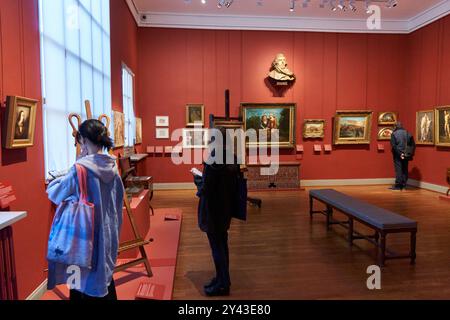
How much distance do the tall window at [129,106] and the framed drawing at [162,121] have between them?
5.15ft

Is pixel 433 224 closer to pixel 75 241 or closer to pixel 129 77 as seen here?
pixel 75 241

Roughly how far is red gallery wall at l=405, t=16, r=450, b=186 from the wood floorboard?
3603 millimetres

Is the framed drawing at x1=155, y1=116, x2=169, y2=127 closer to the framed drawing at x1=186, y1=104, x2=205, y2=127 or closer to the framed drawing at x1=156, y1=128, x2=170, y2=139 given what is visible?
the framed drawing at x1=156, y1=128, x2=170, y2=139

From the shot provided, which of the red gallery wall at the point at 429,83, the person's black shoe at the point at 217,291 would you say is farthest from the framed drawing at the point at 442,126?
the person's black shoe at the point at 217,291

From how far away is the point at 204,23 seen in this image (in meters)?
12.1

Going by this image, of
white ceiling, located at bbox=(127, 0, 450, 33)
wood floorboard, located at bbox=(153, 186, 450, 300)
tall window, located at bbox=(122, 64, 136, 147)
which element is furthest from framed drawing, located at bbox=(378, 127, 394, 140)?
tall window, located at bbox=(122, 64, 136, 147)

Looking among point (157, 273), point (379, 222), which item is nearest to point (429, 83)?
point (379, 222)

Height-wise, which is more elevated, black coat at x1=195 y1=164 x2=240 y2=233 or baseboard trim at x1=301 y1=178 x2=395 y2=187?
black coat at x1=195 y1=164 x2=240 y2=233

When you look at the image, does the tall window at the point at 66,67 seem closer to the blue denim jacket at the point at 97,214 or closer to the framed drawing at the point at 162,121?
the blue denim jacket at the point at 97,214

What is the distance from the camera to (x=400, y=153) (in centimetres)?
1172

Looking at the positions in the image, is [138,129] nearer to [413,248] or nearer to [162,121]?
[162,121]

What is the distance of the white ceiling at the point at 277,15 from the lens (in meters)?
11.2

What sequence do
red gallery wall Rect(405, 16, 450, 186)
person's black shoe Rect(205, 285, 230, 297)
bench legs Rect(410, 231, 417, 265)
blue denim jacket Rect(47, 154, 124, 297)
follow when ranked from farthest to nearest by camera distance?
1. red gallery wall Rect(405, 16, 450, 186)
2. bench legs Rect(410, 231, 417, 265)
3. person's black shoe Rect(205, 285, 230, 297)
4. blue denim jacket Rect(47, 154, 124, 297)

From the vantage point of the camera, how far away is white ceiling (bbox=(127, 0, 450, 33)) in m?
11.2
